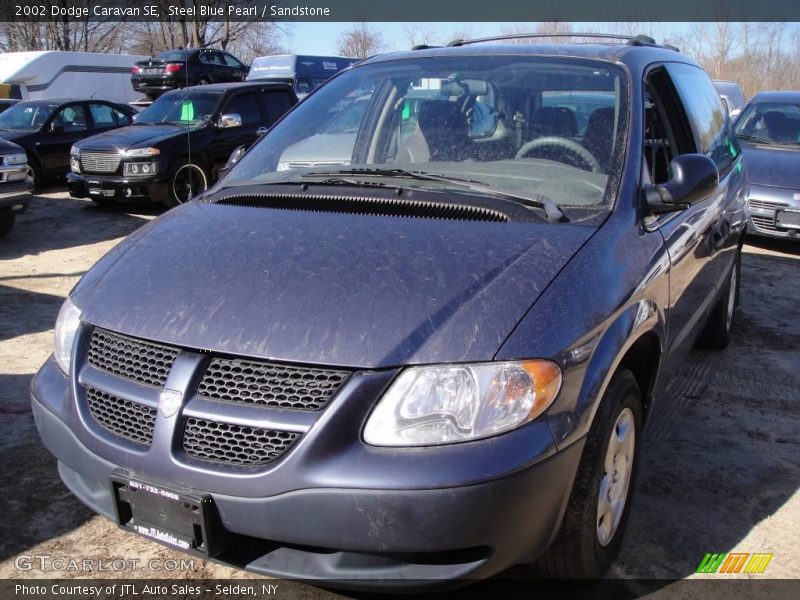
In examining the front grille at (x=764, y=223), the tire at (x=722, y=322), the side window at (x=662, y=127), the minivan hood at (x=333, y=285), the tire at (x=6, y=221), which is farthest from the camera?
the tire at (x=6, y=221)

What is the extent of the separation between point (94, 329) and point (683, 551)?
227 cm

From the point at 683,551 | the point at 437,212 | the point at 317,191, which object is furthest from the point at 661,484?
the point at 317,191

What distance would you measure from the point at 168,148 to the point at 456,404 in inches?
352

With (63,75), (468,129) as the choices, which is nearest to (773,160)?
(468,129)

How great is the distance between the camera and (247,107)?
37.1 ft

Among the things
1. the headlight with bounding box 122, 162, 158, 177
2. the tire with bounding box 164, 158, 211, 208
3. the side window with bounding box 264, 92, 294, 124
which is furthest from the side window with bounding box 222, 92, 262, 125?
the headlight with bounding box 122, 162, 158, 177

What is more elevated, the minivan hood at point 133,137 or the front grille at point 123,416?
the front grille at point 123,416

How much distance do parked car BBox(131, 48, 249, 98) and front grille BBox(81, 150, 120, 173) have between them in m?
10.5

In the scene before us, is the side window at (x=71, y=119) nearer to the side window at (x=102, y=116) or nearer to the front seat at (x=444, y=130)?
the side window at (x=102, y=116)

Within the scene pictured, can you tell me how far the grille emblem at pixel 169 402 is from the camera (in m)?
2.11

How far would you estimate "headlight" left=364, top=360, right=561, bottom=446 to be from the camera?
2.00m

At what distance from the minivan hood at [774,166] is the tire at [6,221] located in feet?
27.0

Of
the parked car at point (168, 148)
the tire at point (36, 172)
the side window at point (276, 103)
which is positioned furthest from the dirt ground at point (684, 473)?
the tire at point (36, 172)

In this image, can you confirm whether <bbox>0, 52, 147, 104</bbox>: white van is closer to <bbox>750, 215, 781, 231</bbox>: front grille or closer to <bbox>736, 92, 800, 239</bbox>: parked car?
<bbox>736, 92, 800, 239</bbox>: parked car
